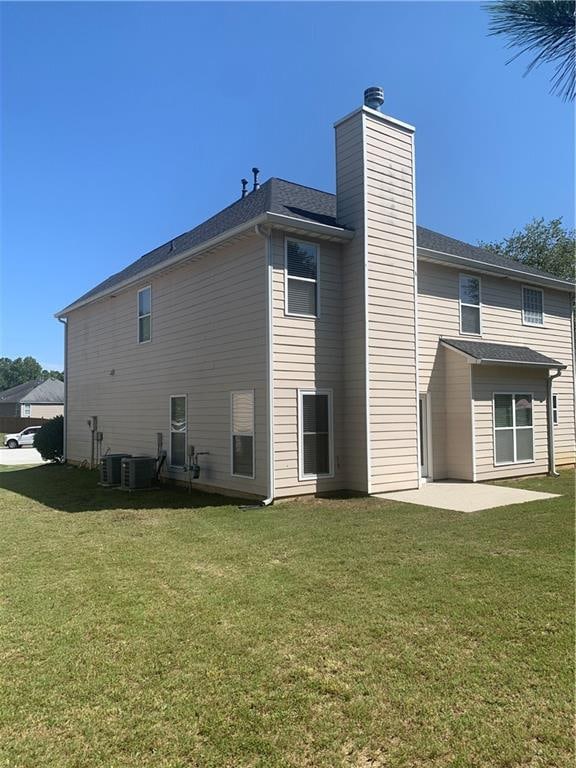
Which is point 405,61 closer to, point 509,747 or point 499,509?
point 499,509

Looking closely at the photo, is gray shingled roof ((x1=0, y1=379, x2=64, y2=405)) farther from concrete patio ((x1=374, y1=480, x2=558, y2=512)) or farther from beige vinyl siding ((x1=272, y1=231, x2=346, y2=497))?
concrete patio ((x1=374, y1=480, x2=558, y2=512))

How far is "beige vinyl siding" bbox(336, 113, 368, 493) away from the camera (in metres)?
9.81

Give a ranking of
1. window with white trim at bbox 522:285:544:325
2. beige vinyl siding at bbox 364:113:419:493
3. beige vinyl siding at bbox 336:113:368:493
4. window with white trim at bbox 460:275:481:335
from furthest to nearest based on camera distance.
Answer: window with white trim at bbox 522:285:544:325 → window with white trim at bbox 460:275:481:335 → beige vinyl siding at bbox 364:113:419:493 → beige vinyl siding at bbox 336:113:368:493

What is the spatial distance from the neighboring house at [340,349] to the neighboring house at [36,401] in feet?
126

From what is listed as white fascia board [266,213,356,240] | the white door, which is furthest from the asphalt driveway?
white fascia board [266,213,356,240]

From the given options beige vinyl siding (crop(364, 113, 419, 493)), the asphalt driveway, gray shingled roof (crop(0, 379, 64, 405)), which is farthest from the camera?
gray shingled roof (crop(0, 379, 64, 405))

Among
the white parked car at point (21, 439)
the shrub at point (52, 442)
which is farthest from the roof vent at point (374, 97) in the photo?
the white parked car at point (21, 439)

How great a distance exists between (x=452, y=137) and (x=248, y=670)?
1487 centimetres

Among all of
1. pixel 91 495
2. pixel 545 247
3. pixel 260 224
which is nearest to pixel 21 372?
pixel 545 247

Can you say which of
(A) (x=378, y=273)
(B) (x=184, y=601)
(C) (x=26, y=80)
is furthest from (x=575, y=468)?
(C) (x=26, y=80)

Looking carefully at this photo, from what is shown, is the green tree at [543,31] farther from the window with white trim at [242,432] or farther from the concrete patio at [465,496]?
the window with white trim at [242,432]

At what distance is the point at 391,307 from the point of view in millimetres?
10266

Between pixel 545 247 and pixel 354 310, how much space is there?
2726 cm

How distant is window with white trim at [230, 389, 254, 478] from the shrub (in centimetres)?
1075
